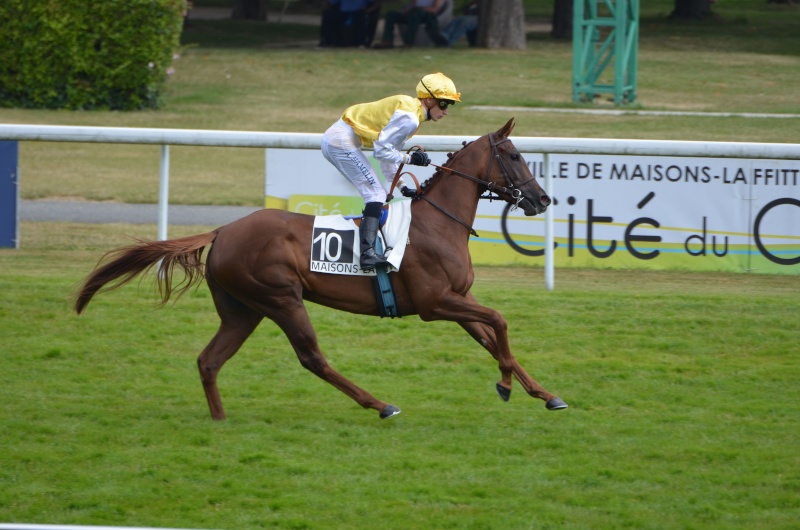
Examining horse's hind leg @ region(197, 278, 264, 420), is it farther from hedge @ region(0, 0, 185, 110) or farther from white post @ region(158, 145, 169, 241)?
hedge @ region(0, 0, 185, 110)

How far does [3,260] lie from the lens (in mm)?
9195

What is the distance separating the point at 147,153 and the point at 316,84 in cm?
536

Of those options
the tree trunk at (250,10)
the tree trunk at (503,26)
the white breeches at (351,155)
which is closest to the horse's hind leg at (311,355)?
the white breeches at (351,155)

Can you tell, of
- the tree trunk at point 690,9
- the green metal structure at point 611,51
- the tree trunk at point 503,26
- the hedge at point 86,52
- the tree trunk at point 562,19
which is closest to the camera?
the hedge at point 86,52

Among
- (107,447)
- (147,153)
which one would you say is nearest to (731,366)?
(107,447)

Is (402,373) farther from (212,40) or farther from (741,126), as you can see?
(212,40)

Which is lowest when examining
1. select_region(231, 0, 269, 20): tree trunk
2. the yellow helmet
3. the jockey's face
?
select_region(231, 0, 269, 20): tree trunk

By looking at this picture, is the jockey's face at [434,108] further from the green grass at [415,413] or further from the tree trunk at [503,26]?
the tree trunk at [503,26]

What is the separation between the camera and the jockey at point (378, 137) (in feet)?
18.8

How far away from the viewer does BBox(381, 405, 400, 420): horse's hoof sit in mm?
5742

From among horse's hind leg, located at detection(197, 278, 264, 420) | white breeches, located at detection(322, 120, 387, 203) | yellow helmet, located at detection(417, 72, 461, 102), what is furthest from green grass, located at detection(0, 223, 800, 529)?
yellow helmet, located at detection(417, 72, 461, 102)

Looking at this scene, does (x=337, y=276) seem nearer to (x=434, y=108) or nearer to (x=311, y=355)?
(x=311, y=355)

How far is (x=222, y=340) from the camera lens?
233 inches

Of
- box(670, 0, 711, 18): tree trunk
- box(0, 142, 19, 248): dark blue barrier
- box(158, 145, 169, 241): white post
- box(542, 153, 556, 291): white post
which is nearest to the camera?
box(542, 153, 556, 291): white post
